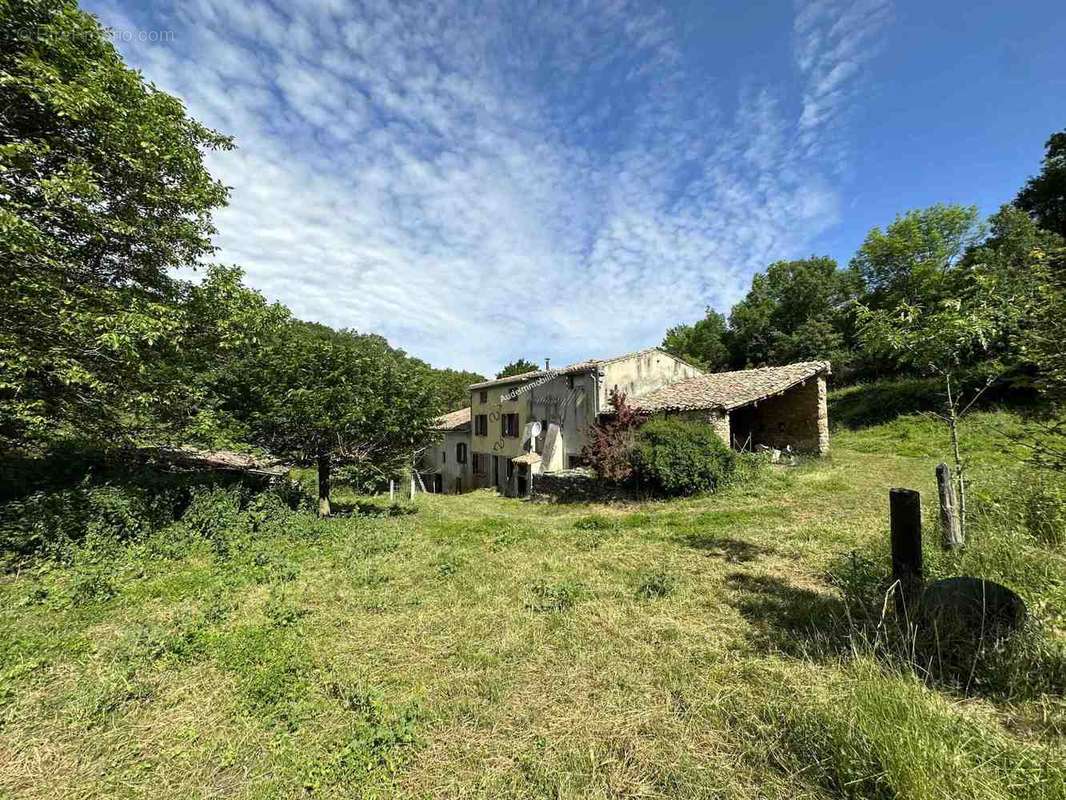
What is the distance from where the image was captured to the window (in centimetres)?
2238

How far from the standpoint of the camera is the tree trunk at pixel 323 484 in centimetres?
1130

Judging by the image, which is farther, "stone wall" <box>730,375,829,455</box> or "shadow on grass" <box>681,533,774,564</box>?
"stone wall" <box>730,375,829,455</box>

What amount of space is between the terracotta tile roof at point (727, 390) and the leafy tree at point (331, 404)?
30.0 feet

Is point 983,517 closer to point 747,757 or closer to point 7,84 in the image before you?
point 747,757

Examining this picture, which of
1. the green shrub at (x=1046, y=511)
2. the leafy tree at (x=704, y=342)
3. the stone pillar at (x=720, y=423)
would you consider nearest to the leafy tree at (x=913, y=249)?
the leafy tree at (x=704, y=342)

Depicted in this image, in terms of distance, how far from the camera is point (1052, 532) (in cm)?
508

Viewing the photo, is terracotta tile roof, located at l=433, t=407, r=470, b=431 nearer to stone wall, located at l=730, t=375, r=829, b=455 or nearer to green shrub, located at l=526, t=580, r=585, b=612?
stone wall, located at l=730, t=375, r=829, b=455

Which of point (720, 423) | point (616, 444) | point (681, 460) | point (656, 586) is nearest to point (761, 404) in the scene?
point (720, 423)

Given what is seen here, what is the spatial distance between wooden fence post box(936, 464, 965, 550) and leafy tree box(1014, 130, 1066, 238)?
29.6m

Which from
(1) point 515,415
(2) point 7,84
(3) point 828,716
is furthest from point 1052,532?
(1) point 515,415

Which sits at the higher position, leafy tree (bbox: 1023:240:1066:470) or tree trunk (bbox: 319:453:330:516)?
leafy tree (bbox: 1023:240:1066:470)

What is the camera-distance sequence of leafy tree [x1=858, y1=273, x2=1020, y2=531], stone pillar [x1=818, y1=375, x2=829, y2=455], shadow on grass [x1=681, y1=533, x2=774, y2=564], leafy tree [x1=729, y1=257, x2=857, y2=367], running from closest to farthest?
leafy tree [x1=858, y1=273, x2=1020, y2=531], shadow on grass [x1=681, y1=533, x2=774, y2=564], stone pillar [x1=818, y1=375, x2=829, y2=455], leafy tree [x1=729, y1=257, x2=857, y2=367]

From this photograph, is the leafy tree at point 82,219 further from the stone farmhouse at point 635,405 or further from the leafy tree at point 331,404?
the stone farmhouse at point 635,405

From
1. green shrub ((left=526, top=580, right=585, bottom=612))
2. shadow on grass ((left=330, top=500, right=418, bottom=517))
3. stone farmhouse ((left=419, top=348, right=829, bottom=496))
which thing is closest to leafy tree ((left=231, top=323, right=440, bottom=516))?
A: shadow on grass ((left=330, top=500, right=418, bottom=517))
